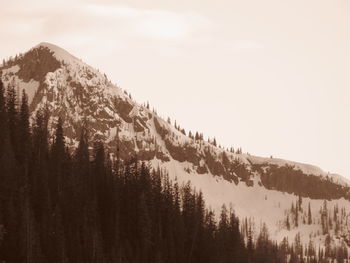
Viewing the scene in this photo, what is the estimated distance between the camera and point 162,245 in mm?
122188

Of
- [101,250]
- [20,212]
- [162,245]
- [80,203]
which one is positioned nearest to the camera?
[20,212]

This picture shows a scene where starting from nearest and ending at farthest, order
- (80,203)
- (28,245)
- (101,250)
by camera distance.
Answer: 1. (28,245)
2. (101,250)
3. (80,203)

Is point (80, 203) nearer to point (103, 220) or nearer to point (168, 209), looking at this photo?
point (103, 220)

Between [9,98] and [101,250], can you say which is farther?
[9,98]

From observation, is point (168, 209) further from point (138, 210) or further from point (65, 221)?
point (65, 221)

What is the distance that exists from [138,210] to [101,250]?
21249 mm

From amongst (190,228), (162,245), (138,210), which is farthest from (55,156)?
(190,228)

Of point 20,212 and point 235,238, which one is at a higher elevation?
point 20,212

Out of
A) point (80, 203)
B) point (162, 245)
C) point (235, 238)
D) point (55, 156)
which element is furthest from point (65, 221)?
point (235, 238)

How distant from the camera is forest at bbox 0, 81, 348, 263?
88875 mm

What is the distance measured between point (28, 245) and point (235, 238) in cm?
8362

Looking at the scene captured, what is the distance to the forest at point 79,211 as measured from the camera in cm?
8888

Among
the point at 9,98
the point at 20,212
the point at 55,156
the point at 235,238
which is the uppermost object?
the point at 9,98

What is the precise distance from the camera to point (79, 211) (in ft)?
347
